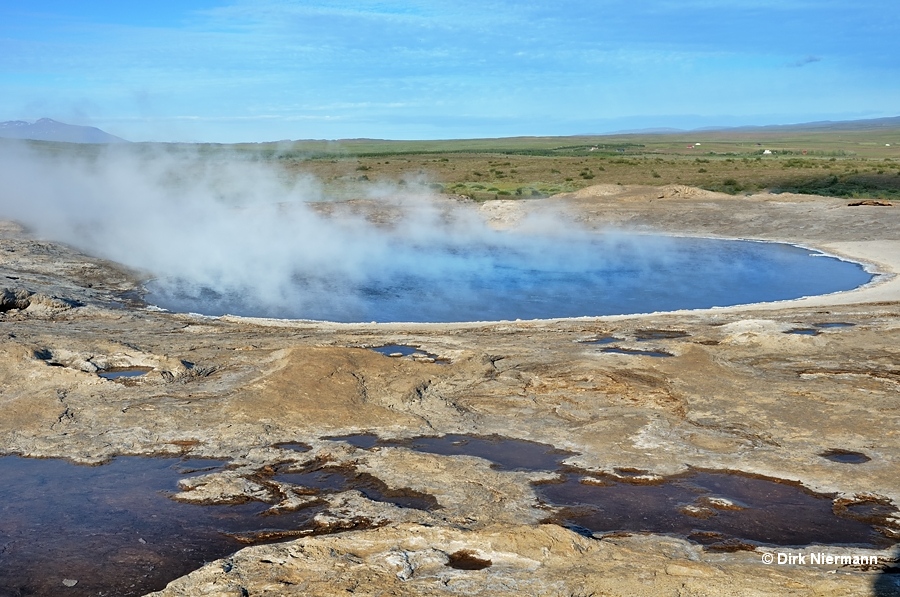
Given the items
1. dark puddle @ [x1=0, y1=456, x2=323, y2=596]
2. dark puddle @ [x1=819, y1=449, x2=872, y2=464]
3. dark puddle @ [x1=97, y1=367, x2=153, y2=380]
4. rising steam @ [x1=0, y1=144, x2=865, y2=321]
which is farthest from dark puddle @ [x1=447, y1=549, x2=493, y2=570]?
rising steam @ [x1=0, y1=144, x2=865, y2=321]

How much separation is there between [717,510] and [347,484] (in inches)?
93.2

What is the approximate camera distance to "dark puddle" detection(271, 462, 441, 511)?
18.8 feet

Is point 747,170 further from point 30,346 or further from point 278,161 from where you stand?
point 30,346

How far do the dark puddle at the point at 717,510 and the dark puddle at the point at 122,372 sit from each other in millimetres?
4407

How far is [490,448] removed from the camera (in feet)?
22.4

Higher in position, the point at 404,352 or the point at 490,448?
the point at 404,352

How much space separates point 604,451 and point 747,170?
3762cm

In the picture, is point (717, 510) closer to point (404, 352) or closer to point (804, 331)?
point (404, 352)

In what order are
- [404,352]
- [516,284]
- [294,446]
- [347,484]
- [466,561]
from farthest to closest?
[516,284] < [404,352] < [294,446] < [347,484] < [466,561]

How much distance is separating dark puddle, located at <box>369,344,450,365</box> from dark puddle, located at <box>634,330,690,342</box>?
7.60 feet

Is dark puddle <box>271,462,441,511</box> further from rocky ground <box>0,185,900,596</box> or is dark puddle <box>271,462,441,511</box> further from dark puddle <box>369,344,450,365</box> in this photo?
dark puddle <box>369,344,450,365</box>

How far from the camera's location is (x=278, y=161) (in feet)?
143

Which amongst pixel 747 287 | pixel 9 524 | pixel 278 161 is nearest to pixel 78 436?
pixel 9 524

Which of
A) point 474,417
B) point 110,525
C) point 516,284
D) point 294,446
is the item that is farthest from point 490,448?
point 516,284
